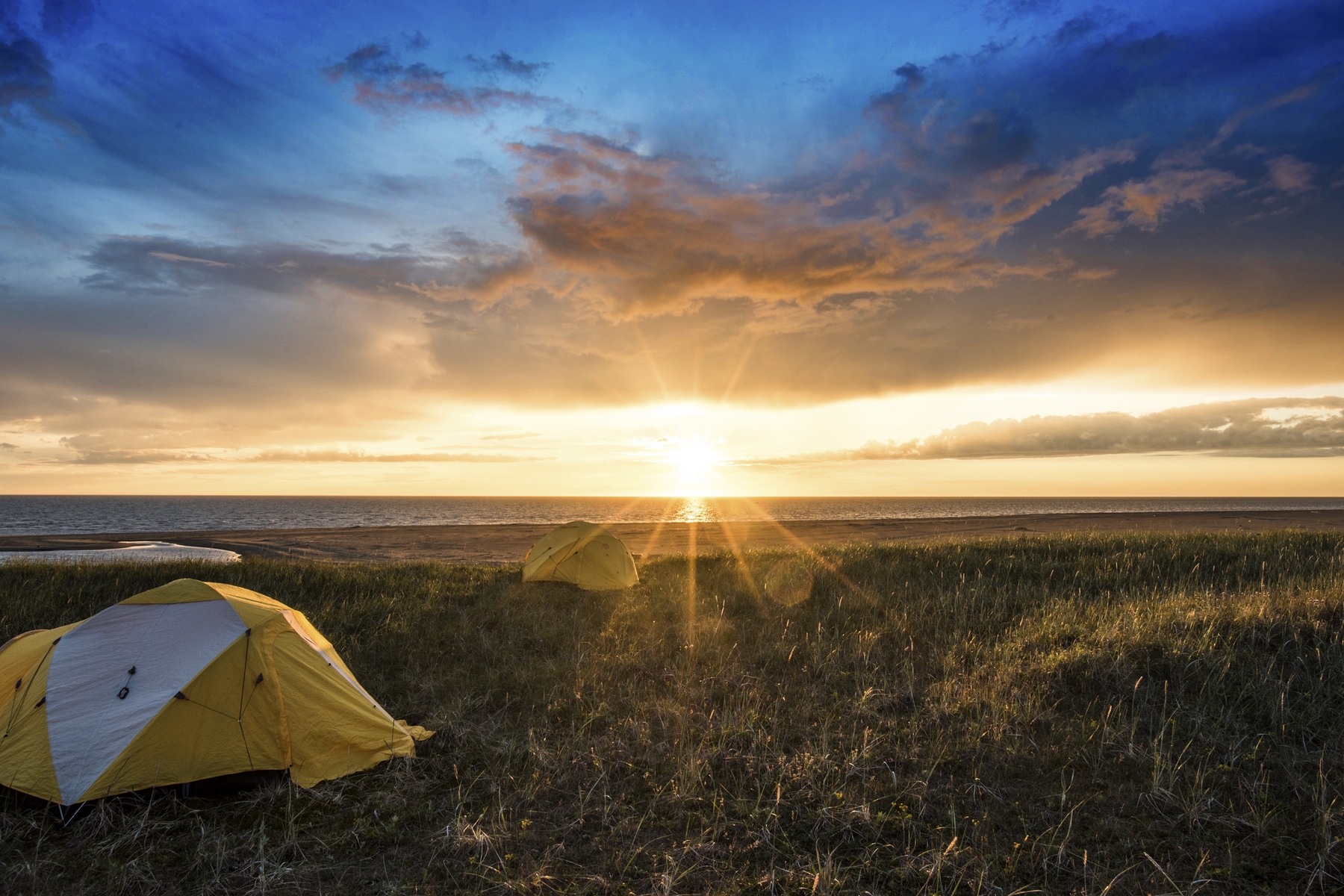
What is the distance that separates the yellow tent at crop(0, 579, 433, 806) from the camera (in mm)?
6188

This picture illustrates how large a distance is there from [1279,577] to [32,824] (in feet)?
67.0

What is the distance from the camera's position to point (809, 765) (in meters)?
6.43

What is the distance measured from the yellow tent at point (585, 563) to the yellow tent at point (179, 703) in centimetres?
840

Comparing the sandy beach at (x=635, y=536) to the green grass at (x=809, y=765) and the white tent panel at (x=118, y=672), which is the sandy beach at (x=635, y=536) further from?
the white tent panel at (x=118, y=672)

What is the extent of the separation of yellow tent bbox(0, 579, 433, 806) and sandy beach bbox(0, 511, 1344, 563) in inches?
941

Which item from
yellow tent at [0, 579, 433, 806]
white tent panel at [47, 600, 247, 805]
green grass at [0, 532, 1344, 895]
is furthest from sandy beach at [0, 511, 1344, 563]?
white tent panel at [47, 600, 247, 805]

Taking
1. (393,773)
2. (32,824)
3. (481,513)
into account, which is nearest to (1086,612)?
(393,773)

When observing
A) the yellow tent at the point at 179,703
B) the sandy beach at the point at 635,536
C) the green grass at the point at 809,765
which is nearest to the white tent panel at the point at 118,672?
the yellow tent at the point at 179,703

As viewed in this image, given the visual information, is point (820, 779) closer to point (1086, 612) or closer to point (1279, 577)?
point (1086, 612)

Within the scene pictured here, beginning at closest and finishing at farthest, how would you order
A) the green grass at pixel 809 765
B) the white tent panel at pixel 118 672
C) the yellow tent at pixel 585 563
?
1. the green grass at pixel 809 765
2. the white tent panel at pixel 118 672
3. the yellow tent at pixel 585 563

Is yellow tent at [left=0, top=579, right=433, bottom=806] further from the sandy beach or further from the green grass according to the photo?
the sandy beach

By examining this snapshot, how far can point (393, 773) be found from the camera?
674cm

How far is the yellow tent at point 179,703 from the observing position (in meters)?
6.19

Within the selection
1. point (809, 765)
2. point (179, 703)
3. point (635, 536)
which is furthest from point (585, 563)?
point (635, 536)
